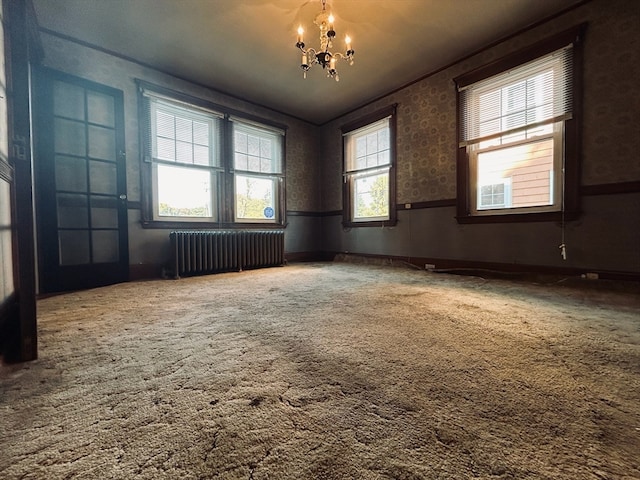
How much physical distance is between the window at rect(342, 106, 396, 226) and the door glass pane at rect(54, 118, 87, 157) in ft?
12.1

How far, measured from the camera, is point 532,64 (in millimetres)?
2938

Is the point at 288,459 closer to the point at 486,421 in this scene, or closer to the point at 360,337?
the point at 486,421

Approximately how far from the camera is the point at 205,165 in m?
4.00

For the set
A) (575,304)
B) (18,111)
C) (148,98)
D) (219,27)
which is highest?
(219,27)

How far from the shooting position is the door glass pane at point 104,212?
10.3 feet

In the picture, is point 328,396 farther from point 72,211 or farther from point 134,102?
point 134,102

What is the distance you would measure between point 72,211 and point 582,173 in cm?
538

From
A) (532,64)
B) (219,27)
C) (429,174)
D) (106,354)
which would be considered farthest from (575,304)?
(219,27)

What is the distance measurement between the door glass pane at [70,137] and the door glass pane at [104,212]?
0.53 m

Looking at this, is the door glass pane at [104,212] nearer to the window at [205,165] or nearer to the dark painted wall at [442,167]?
the dark painted wall at [442,167]

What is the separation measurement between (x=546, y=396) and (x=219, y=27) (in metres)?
3.85

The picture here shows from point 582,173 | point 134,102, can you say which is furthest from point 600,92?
Result: point 134,102

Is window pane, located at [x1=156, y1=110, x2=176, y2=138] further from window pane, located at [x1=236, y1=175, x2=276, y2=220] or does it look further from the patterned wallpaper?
the patterned wallpaper

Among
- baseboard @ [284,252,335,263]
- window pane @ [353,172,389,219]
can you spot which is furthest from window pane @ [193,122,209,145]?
window pane @ [353,172,389,219]
